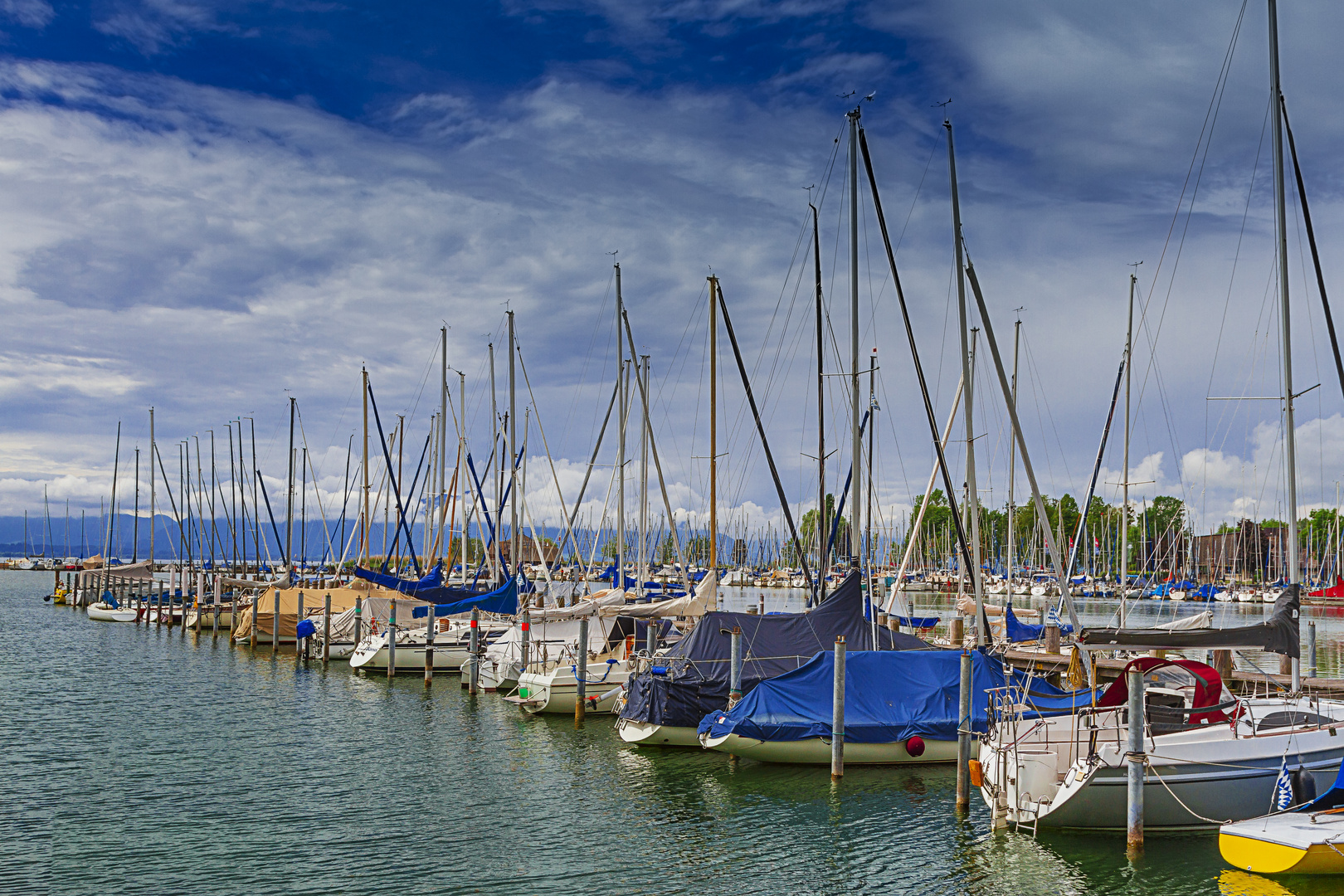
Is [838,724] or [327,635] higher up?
[838,724]

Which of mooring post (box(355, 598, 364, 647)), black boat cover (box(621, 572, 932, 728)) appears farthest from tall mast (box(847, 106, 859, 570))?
mooring post (box(355, 598, 364, 647))

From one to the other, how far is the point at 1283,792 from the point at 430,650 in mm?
30250

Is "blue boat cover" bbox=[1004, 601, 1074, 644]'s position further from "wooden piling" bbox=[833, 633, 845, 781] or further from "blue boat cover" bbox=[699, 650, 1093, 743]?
"wooden piling" bbox=[833, 633, 845, 781]

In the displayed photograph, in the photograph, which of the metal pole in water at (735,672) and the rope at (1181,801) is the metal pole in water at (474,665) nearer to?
the metal pole in water at (735,672)

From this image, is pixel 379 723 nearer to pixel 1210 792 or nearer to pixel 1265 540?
pixel 1210 792

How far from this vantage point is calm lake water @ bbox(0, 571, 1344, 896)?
54.4ft

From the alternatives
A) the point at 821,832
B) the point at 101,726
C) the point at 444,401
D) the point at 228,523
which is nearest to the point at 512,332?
the point at 444,401

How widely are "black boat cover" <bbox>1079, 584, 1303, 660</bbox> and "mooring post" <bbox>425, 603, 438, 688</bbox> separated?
26230 millimetres

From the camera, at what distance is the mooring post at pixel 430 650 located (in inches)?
1526

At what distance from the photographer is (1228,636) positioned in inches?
839

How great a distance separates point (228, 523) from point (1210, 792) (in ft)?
299

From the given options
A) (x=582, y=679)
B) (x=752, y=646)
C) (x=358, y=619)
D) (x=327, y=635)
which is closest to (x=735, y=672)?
(x=752, y=646)

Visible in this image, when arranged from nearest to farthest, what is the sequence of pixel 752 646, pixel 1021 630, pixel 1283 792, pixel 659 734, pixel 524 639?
1. pixel 1283 792
2. pixel 659 734
3. pixel 752 646
4. pixel 524 639
5. pixel 1021 630

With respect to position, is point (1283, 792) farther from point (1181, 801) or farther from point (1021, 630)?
point (1021, 630)
